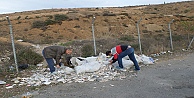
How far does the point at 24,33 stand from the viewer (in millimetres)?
27234

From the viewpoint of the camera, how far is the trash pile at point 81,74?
7.34 m

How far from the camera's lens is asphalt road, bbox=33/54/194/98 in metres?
5.63

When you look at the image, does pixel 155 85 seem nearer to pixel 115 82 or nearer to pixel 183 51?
pixel 115 82

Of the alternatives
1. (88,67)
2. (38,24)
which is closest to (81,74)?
(88,67)

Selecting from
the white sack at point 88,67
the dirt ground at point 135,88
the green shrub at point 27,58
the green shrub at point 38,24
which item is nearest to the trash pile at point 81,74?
the white sack at point 88,67

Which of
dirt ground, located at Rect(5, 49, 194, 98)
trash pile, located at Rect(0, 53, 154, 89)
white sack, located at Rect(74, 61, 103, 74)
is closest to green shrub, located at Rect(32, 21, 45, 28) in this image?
trash pile, located at Rect(0, 53, 154, 89)

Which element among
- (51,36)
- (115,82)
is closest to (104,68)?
(115,82)

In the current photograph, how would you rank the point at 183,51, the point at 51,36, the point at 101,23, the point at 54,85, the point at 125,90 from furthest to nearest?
the point at 101,23, the point at 51,36, the point at 183,51, the point at 54,85, the point at 125,90

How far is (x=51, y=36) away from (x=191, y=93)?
21531 millimetres

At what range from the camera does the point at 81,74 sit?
805cm

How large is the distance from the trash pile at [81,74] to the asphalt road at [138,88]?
0.49 meters

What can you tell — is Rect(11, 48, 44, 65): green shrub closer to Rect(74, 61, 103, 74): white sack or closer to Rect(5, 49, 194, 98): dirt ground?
Rect(74, 61, 103, 74): white sack

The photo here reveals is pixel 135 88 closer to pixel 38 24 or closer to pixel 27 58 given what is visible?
pixel 27 58

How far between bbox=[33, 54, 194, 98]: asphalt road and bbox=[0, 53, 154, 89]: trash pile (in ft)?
1.60
